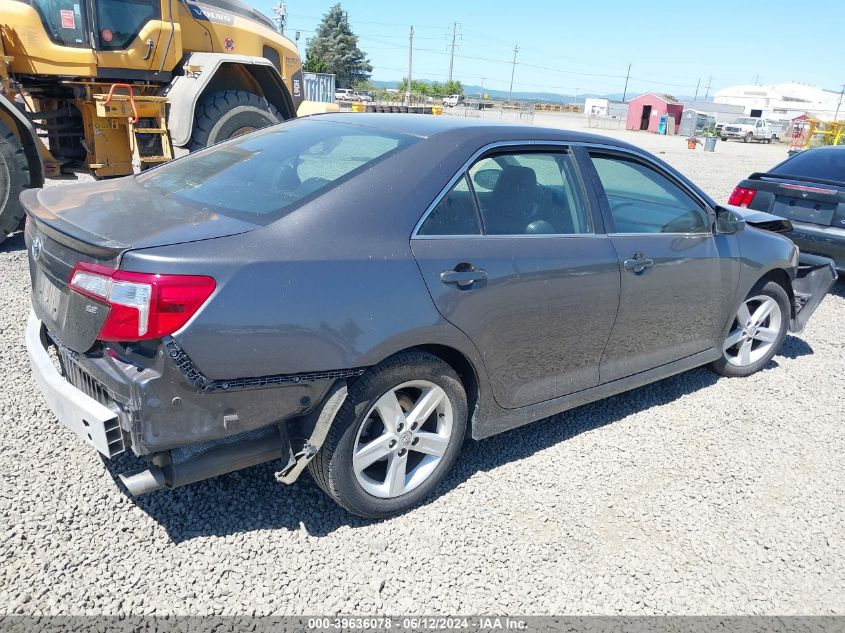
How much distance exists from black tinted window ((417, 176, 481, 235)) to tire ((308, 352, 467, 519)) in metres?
0.55

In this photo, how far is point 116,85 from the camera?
7.73m

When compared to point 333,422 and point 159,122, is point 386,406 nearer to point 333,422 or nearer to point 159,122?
point 333,422

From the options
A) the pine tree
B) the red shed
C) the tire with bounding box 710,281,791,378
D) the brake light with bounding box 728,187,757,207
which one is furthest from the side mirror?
the pine tree

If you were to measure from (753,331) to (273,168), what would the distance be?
3586 mm

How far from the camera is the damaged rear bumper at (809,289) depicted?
504 centimetres

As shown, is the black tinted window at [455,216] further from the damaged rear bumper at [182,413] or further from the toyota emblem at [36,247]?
the toyota emblem at [36,247]

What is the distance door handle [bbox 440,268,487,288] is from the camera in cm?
272

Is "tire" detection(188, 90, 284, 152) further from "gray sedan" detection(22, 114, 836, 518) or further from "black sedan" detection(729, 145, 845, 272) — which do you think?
"black sedan" detection(729, 145, 845, 272)

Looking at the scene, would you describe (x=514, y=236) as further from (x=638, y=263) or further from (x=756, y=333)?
(x=756, y=333)

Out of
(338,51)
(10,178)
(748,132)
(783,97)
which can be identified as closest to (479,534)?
(10,178)

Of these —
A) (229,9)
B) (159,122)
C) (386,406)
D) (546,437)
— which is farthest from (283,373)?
(229,9)

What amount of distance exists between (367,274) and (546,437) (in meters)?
1.73

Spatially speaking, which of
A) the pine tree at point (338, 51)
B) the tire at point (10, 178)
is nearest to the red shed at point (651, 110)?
the pine tree at point (338, 51)

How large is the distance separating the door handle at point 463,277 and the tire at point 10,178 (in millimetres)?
5598
